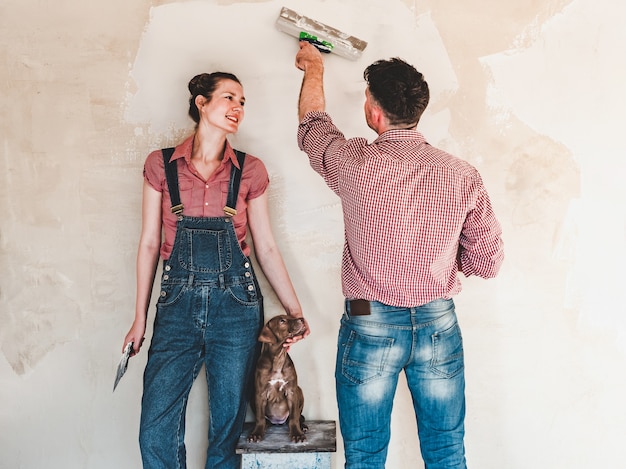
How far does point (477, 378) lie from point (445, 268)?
831 millimetres

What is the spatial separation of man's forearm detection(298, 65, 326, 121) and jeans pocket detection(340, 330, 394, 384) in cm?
79

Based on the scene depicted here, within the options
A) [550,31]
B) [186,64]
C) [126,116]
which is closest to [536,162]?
[550,31]

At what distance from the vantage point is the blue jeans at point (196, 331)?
6.89ft

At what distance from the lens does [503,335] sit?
245 centimetres

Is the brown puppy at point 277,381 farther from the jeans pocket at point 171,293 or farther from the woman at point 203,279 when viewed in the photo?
the jeans pocket at point 171,293

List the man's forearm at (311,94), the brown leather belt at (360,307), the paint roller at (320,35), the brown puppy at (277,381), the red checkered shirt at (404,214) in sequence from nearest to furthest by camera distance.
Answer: the red checkered shirt at (404,214) → the brown leather belt at (360,307) → the man's forearm at (311,94) → the brown puppy at (277,381) → the paint roller at (320,35)

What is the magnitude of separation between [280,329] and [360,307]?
40 centimetres

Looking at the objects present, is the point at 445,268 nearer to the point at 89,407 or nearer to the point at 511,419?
the point at 511,419

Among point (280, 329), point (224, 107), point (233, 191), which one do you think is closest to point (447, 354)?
point (280, 329)

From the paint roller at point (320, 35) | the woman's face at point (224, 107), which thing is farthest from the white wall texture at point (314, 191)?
the woman's face at point (224, 107)

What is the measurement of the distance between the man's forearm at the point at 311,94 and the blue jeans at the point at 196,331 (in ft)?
1.64

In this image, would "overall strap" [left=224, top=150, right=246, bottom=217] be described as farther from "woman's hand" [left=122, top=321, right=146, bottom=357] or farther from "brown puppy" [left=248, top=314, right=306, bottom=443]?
"woman's hand" [left=122, top=321, right=146, bottom=357]

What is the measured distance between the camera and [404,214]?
174 cm

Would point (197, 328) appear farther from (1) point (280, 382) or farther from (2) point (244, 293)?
(1) point (280, 382)
